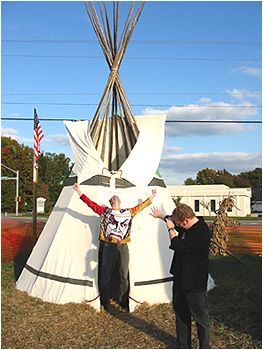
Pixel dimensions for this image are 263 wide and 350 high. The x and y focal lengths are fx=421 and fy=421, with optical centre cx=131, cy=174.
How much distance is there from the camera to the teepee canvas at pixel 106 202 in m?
5.24

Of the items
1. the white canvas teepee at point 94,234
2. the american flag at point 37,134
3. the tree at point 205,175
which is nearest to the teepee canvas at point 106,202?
the white canvas teepee at point 94,234

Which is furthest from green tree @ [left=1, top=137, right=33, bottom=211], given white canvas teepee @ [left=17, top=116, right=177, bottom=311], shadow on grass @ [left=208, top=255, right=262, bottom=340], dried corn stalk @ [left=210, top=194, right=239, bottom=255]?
white canvas teepee @ [left=17, top=116, right=177, bottom=311]

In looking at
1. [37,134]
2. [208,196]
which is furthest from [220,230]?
→ [208,196]

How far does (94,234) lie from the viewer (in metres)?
5.40

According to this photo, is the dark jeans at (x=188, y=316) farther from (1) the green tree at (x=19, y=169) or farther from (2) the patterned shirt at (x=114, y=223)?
(1) the green tree at (x=19, y=169)

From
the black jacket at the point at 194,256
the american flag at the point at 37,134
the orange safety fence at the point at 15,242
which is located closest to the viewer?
the black jacket at the point at 194,256

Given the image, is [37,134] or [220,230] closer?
[37,134]

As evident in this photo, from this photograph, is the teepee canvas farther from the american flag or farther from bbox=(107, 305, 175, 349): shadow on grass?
the american flag

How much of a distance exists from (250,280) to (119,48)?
4.02m

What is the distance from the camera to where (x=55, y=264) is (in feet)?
17.7

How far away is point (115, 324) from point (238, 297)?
5.91ft

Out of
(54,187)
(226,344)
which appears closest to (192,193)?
(54,187)

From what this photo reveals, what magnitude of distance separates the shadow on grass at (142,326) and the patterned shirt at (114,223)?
0.87m

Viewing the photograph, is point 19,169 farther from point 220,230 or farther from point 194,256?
point 194,256
